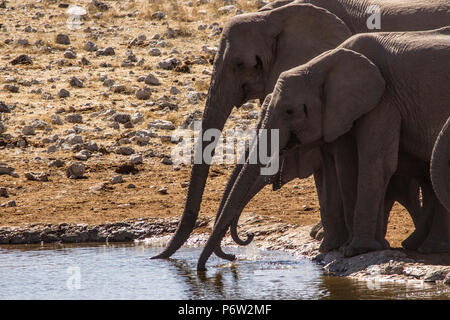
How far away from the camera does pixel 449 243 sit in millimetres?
10125

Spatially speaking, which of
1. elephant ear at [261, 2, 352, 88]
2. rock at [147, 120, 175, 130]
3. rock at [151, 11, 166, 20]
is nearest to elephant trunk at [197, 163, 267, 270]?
elephant ear at [261, 2, 352, 88]

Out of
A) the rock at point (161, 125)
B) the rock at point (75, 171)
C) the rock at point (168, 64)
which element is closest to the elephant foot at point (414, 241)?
the rock at point (75, 171)

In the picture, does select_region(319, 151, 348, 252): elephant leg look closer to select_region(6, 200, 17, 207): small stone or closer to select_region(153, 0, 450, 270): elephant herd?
select_region(153, 0, 450, 270): elephant herd

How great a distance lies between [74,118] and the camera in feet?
54.3

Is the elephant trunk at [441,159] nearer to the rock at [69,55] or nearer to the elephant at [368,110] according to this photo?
the elephant at [368,110]

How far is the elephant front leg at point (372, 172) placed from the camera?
9523 mm

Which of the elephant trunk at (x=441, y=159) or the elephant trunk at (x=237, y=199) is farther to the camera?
the elephant trunk at (x=237, y=199)

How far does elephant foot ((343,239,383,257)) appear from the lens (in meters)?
9.61

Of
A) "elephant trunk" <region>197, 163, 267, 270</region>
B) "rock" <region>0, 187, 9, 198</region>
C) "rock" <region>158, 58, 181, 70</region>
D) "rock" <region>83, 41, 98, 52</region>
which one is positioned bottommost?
"elephant trunk" <region>197, 163, 267, 270</region>

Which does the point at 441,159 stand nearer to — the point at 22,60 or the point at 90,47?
the point at 22,60

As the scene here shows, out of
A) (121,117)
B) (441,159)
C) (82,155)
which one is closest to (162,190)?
(82,155)

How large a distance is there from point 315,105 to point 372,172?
28.9 inches

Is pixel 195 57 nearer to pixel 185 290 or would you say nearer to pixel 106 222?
pixel 106 222

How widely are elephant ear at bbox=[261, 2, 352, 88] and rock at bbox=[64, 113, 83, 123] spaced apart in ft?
20.1
